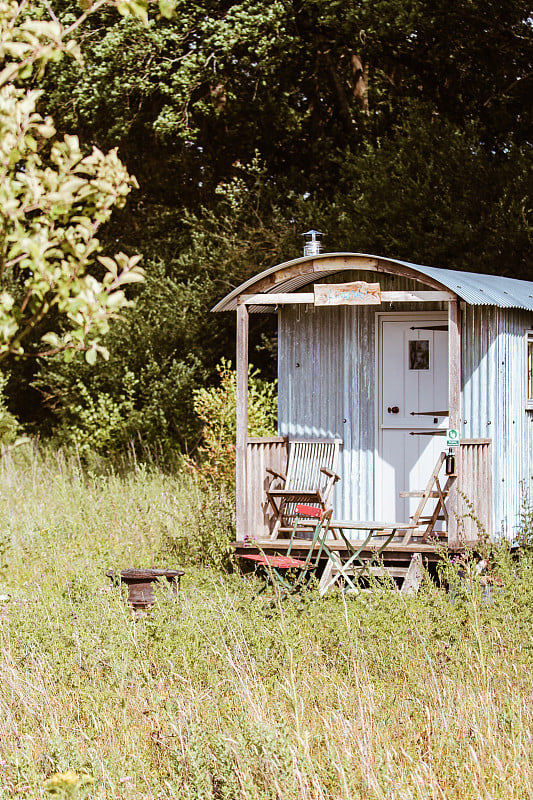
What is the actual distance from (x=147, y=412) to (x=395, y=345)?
819 cm

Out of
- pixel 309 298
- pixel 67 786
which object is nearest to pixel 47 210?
pixel 67 786

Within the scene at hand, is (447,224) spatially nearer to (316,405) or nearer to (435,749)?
(316,405)

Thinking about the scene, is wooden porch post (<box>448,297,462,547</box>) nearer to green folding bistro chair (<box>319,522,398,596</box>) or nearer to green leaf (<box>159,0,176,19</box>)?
green folding bistro chair (<box>319,522,398,596</box>)

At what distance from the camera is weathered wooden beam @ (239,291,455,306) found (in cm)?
963

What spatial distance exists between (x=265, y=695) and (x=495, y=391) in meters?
5.53

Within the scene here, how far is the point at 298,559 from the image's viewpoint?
1007cm

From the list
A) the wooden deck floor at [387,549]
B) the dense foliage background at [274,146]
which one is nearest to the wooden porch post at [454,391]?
the wooden deck floor at [387,549]

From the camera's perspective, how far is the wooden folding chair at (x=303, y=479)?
10633mm

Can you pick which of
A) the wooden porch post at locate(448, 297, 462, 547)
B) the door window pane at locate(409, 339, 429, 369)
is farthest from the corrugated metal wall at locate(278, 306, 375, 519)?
the wooden porch post at locate(448, 297, 462, 547)

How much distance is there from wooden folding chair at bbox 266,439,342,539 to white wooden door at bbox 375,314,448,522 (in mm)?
542

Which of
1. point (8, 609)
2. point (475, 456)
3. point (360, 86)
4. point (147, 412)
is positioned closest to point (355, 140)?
point (360, 86)

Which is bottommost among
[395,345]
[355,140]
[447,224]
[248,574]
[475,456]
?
[248,574]

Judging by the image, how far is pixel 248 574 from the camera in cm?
990

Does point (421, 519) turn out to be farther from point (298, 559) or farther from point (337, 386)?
point (337, 386)
